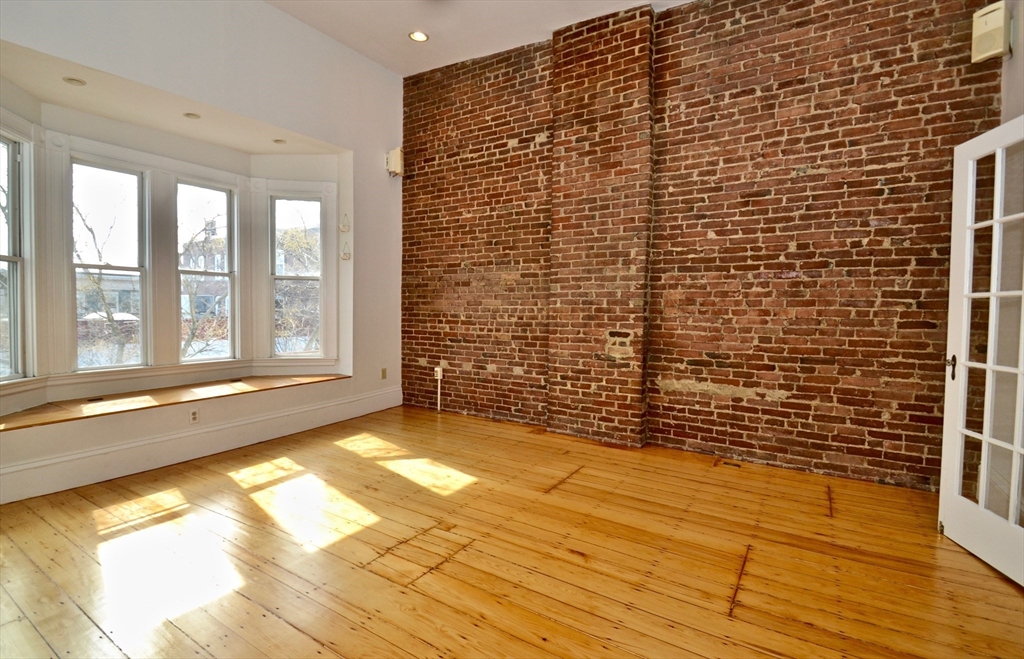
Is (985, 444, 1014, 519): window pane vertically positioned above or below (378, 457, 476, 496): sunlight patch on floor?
above

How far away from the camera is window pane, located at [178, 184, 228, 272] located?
4.51m

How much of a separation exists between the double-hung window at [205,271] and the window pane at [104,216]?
37 cm

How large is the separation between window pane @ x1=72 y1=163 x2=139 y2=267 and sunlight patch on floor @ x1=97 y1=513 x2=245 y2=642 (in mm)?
2611

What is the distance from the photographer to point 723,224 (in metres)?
3.88

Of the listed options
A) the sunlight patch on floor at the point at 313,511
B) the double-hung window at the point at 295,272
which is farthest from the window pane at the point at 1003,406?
the double-hung window at the point at 295,272

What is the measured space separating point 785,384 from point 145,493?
4.61 m

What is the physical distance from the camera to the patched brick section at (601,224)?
412 cm

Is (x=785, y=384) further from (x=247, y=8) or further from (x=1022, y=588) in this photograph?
(x=247, y=8)

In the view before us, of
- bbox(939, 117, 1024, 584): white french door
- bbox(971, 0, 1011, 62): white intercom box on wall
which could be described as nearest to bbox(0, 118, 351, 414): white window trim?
bbox(939, 117, 1024, 584): white french door

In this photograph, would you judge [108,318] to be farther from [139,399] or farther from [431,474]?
[431,474]

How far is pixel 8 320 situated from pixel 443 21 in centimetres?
417

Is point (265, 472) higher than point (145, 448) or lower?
lower

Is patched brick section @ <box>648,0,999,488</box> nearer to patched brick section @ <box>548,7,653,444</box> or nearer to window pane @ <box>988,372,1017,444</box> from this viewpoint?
patched brick section @ <box>548,7,653,444</box>

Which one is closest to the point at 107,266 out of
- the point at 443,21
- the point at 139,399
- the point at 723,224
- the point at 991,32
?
the point at 139,399
